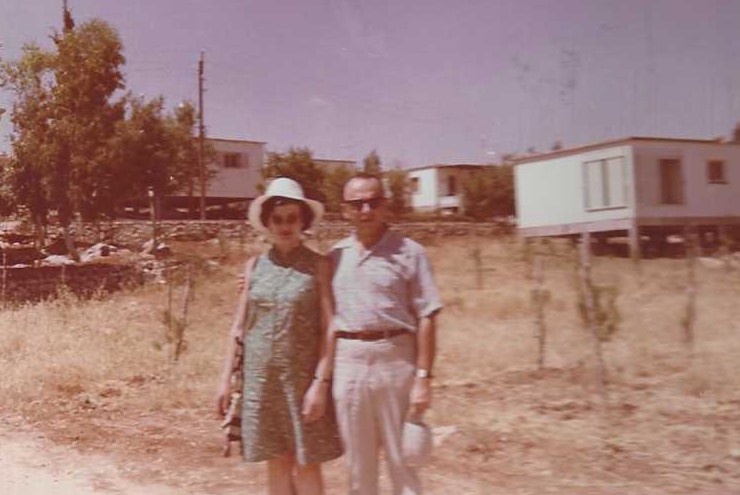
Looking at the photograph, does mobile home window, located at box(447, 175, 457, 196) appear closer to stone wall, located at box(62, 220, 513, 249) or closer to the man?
stone wall, located at box(62, 220, 513, 249)

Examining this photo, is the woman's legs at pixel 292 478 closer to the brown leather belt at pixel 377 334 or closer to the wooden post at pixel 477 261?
the brown leather belt at pixel 377 334

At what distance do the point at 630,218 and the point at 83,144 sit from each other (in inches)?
339

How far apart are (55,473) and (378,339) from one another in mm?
2641

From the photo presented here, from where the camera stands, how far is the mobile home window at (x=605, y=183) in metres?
13.5

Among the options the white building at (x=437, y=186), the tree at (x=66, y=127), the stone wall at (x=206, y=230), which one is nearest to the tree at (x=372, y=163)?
the stone wall at (x=206, y=230)

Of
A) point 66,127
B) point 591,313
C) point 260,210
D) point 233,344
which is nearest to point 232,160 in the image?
point 66,127

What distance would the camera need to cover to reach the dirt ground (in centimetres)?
381

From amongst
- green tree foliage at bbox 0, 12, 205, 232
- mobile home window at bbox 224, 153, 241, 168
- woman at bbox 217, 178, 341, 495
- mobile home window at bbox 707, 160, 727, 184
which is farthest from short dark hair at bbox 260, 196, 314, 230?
mobile home window at bbox 224, 153, 241, 168

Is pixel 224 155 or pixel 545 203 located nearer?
pixel 545 203

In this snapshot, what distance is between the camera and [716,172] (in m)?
13.5

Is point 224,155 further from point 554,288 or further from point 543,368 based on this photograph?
point 543,368

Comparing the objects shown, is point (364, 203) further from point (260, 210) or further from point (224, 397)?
point (224, 397)

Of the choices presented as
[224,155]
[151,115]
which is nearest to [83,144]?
[151,115]

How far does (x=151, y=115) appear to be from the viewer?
12414mm
